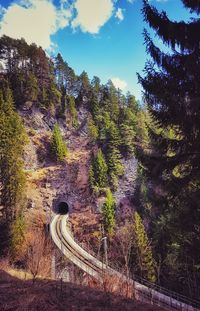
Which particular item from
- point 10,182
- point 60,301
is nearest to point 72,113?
point 10,182

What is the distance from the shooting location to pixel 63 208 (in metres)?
52.1

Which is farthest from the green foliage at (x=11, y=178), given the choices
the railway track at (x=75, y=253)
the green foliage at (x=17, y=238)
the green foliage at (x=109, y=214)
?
the green foliage at (x=109, y=214)

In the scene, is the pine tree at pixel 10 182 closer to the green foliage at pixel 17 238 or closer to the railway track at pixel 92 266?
Answer: the green foliage at pixel 17 238

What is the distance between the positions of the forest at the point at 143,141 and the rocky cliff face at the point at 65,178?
166 centimetres

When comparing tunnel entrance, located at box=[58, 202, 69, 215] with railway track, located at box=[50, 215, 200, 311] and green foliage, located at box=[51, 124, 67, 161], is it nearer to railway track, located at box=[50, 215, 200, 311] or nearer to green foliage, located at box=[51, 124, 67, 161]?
railway track, located at box=[50, 215, 200, 311]

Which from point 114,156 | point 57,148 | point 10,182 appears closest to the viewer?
point 10,182

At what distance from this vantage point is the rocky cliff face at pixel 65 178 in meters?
46.7

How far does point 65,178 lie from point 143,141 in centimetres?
1770

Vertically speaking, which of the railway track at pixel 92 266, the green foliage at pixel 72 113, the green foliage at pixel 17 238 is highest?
the green foliage at pixel 72 113

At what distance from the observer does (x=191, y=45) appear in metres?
8.77

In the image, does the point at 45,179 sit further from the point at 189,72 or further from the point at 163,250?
the point at 189,72

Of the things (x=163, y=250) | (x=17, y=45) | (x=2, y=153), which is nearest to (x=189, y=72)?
(x=2, y=153)

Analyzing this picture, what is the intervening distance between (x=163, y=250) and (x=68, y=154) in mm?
29802

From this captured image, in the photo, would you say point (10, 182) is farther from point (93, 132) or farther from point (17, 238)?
point (93, 132)
